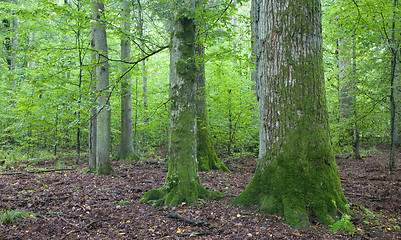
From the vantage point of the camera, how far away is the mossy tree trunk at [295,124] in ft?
11.1

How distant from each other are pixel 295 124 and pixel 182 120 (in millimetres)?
2061

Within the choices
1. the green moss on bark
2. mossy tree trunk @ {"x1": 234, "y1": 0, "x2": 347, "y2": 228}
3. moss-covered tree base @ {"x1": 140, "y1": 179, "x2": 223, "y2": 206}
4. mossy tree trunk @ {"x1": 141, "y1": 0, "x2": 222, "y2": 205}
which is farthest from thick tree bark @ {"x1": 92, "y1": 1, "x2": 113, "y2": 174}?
mossy tree trunk @ {"x1": 234, "y1": 0, "x2": 347, "y2": 228}

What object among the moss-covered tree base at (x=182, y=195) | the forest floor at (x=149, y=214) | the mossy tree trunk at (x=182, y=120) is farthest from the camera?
the mossy tree trunk at (x=182, y=120)

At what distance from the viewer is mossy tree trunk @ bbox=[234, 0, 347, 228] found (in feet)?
11.1

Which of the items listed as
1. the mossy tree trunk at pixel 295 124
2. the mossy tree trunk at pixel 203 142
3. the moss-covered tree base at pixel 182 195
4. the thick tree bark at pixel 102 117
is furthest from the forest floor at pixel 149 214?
the mossy tree trunk at pixel 203 142

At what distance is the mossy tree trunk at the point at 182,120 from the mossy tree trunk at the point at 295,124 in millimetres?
1312

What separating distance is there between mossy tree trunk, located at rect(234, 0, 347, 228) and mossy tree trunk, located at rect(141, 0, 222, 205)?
1.31m

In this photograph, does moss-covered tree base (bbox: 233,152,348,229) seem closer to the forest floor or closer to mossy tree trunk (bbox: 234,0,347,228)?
mossy tree trunk (bbox: 234,0,347,228)

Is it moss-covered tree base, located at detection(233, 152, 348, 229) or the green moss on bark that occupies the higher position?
moss-covered tree base, located at detection(233, 152, 348, 229)

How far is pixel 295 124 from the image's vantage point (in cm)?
349

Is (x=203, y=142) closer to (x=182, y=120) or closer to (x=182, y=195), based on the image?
(x=182, y=120)

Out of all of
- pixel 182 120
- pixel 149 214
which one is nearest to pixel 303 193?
pixel 182 120

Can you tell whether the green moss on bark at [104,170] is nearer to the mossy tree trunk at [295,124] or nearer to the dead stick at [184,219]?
the dead stick at [184,219]

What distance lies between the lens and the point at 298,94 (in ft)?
11.5
